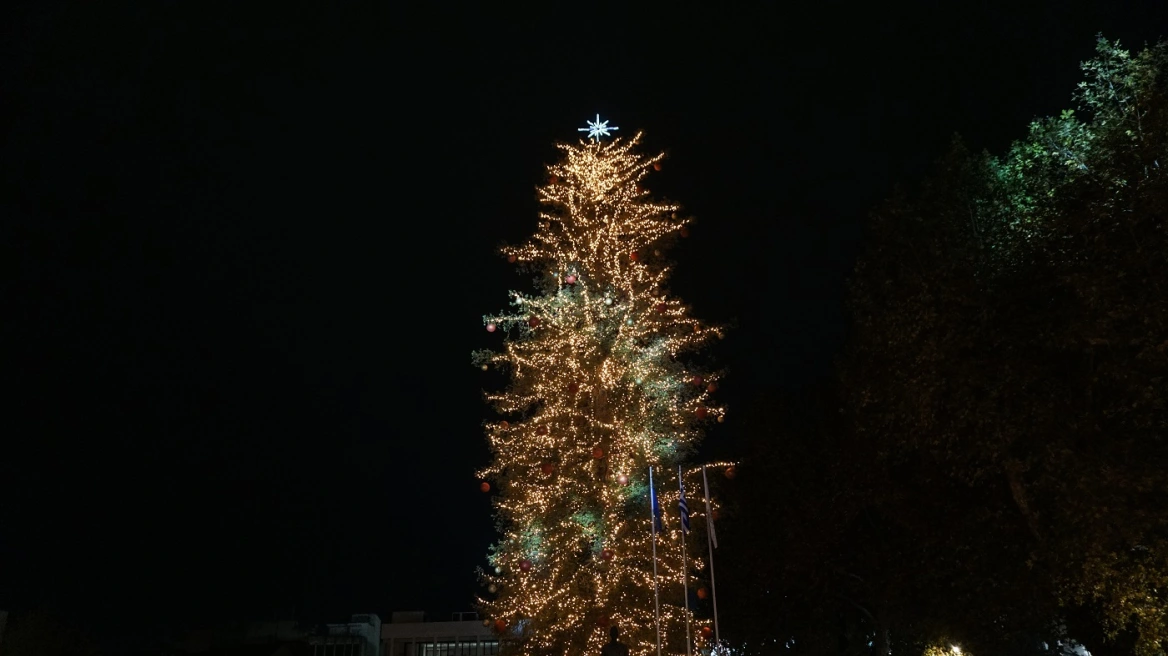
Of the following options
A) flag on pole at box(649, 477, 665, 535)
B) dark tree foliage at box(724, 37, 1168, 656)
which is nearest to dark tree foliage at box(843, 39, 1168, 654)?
dark tree foliage at box(724, 37, 1168, 656)

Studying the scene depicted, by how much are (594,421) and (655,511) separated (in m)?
2.62

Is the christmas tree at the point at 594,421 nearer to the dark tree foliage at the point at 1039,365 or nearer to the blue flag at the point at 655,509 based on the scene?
the blue flag at the point at 655,509

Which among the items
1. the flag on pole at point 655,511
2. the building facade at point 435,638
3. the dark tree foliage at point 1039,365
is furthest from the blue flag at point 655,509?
the building facade at point 435,638

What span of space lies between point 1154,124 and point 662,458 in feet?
32.7

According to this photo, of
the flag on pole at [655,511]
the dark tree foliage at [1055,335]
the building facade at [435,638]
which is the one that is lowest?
the building facade at [435,638]

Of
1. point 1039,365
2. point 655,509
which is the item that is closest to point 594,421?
point 655,509

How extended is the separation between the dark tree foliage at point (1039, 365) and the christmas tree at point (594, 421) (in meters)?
3.91

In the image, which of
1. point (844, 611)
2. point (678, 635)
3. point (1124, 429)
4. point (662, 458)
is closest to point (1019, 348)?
point (1124, 429)

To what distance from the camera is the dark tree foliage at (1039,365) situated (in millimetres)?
14898

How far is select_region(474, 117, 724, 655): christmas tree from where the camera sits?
57.6ft

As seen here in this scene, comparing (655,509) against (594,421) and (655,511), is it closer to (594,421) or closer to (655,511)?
(655,511)

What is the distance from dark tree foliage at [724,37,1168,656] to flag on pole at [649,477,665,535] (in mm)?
4684

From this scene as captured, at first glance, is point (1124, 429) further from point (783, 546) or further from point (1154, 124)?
point (783, 546)

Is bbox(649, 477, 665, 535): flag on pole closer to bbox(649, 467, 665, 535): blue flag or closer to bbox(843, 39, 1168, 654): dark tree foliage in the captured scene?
bbox(649, 467, 665, 535): blue flag
